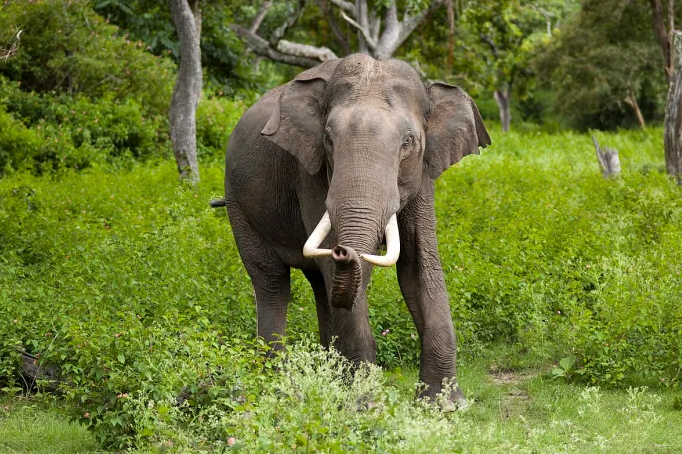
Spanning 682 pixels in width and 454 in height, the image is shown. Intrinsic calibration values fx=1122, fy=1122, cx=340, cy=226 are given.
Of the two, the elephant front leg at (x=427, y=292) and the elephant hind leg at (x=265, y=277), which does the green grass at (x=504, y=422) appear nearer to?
the elephant front leg at (x=427, y=292)

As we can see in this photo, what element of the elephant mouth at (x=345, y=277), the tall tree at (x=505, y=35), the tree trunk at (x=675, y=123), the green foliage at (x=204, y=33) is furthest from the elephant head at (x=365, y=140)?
the tall tree at (x=505, y=35)

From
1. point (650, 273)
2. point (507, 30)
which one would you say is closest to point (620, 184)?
point (650, 273)

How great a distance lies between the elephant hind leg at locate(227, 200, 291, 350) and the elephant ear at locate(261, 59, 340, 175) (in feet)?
5.20

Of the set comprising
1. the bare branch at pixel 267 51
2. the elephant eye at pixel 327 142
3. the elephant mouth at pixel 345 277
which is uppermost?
the elephant eye at pixel 327 142

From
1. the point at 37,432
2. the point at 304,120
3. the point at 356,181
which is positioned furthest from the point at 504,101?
the point at 356,181

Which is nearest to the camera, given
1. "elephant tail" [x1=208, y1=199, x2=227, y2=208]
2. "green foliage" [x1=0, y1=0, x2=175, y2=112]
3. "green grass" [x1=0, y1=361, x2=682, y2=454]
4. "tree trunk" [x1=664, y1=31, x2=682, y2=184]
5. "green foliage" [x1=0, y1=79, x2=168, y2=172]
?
"green grass" [x1=0, y1=361, x2=682, y2=454]

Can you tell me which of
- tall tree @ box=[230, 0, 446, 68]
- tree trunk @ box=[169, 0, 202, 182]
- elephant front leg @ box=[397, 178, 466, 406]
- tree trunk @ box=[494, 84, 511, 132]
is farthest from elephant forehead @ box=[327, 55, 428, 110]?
tree trunk @ box=[494, 84, 511, 132]

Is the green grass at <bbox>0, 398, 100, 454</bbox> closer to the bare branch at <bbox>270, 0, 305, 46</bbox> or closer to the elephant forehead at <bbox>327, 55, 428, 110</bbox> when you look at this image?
the elephant forehead at <bbox>327, 55, 428, 110</bbox>

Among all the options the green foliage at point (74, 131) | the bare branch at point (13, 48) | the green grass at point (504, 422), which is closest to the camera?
the green grass at point (504, 422)

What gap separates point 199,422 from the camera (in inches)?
234

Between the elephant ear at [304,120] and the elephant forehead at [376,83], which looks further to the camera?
the elephant ear at [304,120]

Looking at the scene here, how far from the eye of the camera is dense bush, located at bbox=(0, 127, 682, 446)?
6.41m

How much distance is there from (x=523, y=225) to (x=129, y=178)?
685 cm

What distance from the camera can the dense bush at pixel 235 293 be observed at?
21.0 feet
